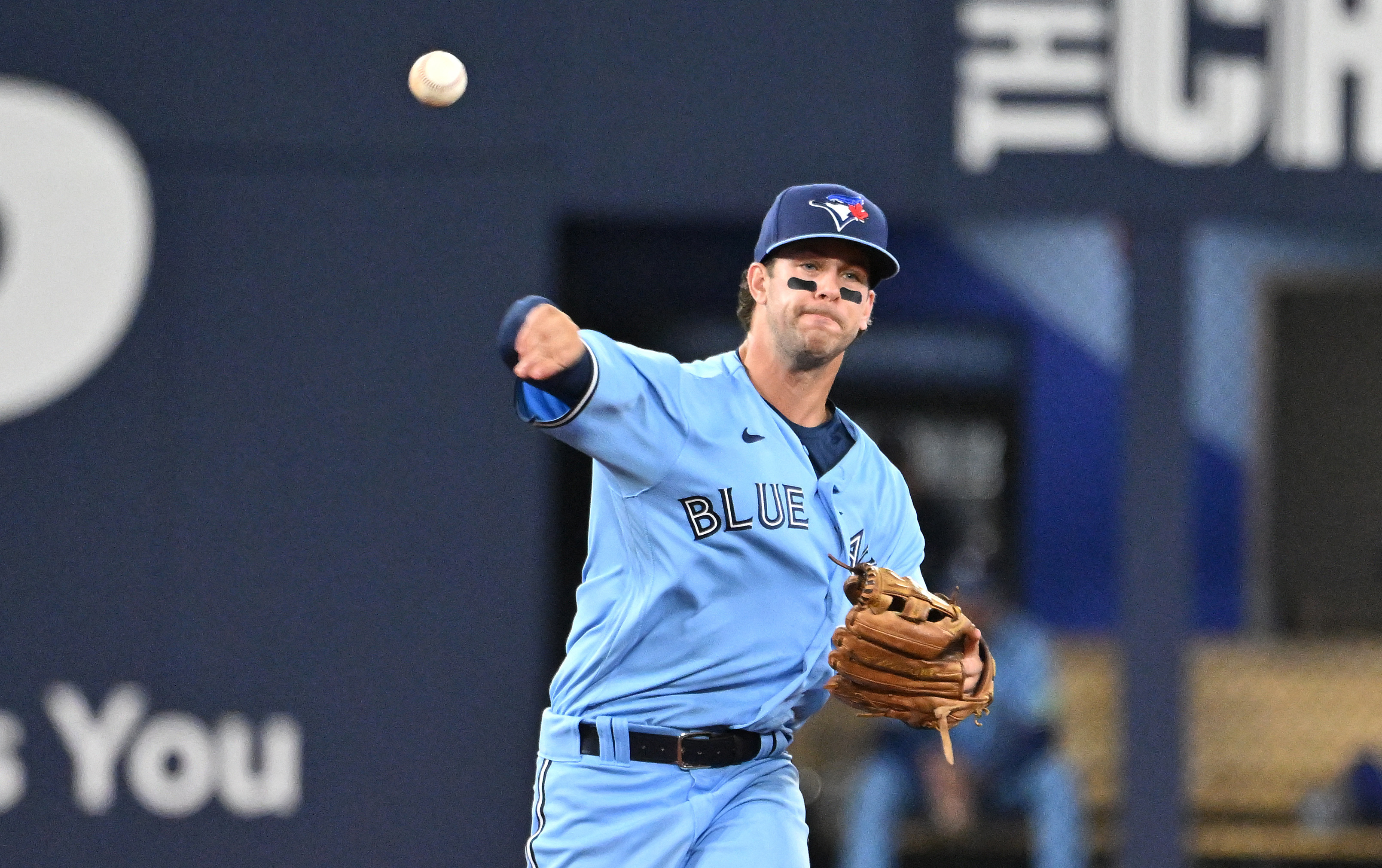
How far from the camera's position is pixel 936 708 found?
2.84 metres

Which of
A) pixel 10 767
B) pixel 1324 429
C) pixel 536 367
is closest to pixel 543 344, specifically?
pixel 536 367

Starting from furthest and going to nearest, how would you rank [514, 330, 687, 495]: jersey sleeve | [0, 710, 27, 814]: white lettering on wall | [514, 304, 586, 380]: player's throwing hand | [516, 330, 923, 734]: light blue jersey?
[0, 710, 27, 814]: white lettering on wall → [516, 330, 923, 734]: light blue jersey → [514, 330, 687, 495]: jersey sleeve → [514, 304, 586, 380]: player's throwing hand

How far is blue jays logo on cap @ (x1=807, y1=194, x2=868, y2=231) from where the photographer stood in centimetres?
282

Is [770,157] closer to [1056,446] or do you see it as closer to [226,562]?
[226,562]

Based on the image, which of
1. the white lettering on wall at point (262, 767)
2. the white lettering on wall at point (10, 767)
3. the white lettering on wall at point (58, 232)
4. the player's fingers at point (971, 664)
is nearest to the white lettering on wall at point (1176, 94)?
the player's fingers at point (971, 664)

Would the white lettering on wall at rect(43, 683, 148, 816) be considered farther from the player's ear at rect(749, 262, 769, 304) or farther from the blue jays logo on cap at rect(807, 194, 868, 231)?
the blue jays logo on cap at rect(807, 194, 868, 231)

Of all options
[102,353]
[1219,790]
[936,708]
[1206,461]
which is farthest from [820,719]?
[936,708]

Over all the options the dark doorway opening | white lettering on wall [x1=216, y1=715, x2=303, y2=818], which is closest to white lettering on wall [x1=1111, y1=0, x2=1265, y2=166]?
the dark doorway opening

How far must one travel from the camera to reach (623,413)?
2.57 m

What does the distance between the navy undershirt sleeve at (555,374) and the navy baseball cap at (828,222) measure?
0.52 meters

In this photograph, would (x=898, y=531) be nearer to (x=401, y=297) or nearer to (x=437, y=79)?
(x=437, y=79)

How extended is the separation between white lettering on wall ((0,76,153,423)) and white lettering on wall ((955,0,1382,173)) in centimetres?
253

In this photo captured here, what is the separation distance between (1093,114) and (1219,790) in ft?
9.17

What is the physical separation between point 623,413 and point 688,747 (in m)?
0.61
